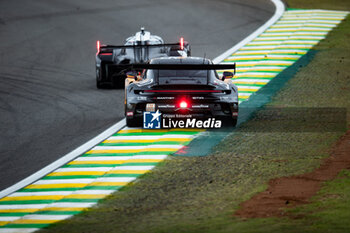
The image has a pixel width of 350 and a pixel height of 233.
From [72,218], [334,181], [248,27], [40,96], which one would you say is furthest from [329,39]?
[72,218]

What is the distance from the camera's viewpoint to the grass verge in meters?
9.67

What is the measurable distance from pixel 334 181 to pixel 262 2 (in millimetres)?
23639

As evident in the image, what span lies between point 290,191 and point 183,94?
4.33 metres

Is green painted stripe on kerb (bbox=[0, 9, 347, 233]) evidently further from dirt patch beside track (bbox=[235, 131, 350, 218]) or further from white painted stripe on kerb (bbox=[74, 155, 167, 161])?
dirt patch beside track (bbox=[235, 131, 350, 218])

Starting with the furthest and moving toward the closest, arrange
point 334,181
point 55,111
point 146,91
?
point 55,111, point 146,91, point 334,181

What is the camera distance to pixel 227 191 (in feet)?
37.6

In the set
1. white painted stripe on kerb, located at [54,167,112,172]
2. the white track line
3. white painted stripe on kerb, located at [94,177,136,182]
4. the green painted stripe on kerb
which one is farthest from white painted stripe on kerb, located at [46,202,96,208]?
the white track line

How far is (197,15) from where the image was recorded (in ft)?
104

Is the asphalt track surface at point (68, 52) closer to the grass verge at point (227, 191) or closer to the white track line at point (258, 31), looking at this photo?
the white track line at point (258, 31)

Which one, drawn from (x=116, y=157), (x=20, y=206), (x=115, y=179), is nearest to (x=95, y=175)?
(x=115, y=179)

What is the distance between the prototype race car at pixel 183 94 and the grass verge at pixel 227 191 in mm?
687

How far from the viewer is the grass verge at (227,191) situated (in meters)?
9.67

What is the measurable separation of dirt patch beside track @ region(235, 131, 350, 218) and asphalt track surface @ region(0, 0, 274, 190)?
177 inches

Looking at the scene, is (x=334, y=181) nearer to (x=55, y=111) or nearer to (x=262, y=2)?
(x=55, y=111)
